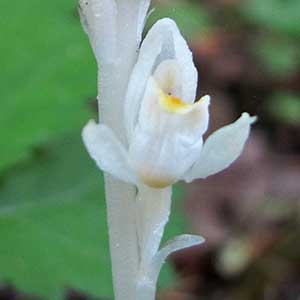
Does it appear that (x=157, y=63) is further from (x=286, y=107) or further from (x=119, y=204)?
(x=286, y=107)

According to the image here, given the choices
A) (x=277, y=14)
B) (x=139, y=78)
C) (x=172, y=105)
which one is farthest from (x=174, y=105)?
(x=277, y=14)

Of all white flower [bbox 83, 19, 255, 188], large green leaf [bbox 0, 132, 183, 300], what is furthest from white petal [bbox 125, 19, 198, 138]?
large green leaf [bbox 0, 132, 183, 300]

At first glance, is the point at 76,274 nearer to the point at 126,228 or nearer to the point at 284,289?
the point at 126,228

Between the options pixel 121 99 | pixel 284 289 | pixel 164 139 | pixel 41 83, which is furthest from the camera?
pixel 284 289

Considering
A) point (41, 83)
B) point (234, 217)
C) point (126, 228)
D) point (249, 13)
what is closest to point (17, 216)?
point (41, 83)

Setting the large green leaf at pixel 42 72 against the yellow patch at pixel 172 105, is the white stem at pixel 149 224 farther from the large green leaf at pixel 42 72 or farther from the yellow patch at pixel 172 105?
the large green leaf at pixel 42 72

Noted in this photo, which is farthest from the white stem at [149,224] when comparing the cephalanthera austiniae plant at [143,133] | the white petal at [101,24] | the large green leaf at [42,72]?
the large green leaf at [42,72]

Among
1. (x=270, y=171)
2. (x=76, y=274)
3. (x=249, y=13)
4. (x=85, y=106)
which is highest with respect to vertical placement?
(x=85, y=106)
